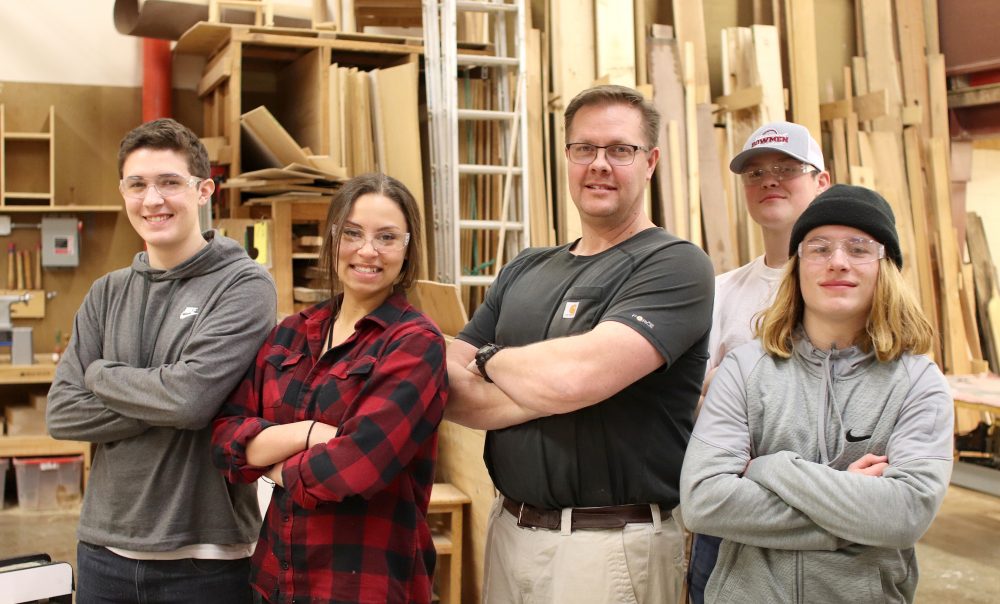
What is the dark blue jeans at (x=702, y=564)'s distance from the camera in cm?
219

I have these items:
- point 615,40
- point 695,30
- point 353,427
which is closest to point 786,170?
point 353,427

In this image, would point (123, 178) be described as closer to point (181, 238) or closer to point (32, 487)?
point (181, 238)

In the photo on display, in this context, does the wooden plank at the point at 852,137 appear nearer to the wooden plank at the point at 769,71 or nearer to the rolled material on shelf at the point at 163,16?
the wooden plank at the point at 769,71

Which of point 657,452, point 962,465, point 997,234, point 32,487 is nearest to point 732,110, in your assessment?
point 962,465

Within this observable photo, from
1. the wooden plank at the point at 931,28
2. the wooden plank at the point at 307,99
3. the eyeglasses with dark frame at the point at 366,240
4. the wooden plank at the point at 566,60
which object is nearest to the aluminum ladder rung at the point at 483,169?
the wooden plank at the point at 566,60

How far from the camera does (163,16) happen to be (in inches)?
222

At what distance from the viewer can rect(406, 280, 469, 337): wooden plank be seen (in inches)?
156

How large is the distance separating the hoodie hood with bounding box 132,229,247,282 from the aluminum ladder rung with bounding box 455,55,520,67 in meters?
3.23

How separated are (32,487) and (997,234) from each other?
8.07 meters

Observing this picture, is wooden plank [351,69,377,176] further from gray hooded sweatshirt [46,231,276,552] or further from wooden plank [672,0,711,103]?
gray hooded sweatshirt [46,231,276,552]

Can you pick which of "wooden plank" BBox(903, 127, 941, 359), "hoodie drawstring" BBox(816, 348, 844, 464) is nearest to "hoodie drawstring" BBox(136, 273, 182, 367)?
"hoodie drawstring" BBox(816, 348, 844, 464)

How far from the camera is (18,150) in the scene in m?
6.07

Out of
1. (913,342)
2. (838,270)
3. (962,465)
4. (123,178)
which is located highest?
(123,178)

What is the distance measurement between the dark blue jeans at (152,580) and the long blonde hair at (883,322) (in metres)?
1.29
